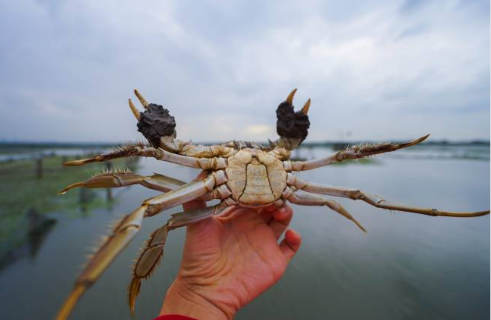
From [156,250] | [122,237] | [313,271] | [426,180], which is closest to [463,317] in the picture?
[313,271]

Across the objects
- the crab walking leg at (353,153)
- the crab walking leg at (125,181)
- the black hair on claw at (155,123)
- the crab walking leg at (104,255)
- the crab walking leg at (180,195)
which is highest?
the black hair on claw at (155,123)

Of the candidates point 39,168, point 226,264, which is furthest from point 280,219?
point 39,168

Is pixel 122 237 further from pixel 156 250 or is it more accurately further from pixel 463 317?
pixel 463 317

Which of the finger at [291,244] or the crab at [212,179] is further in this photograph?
the finger at [291,244]

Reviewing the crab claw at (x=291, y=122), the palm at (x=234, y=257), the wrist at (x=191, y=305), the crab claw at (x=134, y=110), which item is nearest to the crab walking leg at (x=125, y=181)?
the palm at (x=234, y=257)

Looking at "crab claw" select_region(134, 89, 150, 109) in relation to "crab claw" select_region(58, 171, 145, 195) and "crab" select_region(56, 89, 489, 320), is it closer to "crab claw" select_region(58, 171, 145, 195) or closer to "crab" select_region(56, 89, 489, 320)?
"crab" select_region(56, 89, 489, 320)

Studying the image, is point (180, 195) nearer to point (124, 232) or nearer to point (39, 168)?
point (124, 232)

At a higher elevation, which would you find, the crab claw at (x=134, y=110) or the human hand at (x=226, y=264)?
the crab claw at (x=134, y=110)

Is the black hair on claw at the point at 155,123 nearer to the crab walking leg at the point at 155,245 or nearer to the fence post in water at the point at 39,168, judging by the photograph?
the crab walking leg at the point at 155,245
